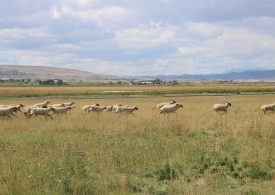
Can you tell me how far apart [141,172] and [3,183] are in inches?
138

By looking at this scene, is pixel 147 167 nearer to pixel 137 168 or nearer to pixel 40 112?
pixel 137 168

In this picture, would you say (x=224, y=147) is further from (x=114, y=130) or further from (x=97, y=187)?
(x=114, y=130)

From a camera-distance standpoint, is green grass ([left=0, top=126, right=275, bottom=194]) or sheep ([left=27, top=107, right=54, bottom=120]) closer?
green grass ([left=0, top=126, right=275, bottom=194])

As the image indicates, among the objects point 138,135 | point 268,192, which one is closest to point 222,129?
point 138,135

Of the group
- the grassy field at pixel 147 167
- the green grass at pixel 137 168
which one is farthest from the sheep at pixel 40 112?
the green grass at pixel 137 168

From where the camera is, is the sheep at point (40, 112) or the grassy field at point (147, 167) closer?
the grassy field at point (147, 167)

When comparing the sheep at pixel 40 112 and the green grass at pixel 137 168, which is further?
the sheep at pixel 40 112

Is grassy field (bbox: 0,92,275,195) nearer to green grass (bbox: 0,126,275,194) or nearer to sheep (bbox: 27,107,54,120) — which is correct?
green grass (bbox: 0,126,275,194)

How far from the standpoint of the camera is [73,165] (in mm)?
10172

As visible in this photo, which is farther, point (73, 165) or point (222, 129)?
point (222, 129)

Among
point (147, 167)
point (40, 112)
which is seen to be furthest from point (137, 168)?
point (40, 112)

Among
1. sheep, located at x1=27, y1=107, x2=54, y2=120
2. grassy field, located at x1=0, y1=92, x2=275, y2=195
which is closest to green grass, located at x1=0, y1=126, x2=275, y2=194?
grassy field, located at x1=0, y1=92, x2=275, y2=195

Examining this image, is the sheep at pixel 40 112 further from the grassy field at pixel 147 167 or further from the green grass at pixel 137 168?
the green grass at pixel 137 168

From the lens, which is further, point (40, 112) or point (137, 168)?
point (40, 112)
